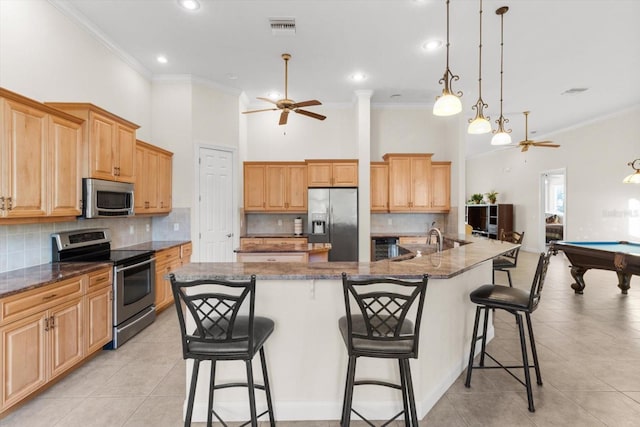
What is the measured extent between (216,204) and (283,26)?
3027 millimetres

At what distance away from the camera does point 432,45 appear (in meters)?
4.11

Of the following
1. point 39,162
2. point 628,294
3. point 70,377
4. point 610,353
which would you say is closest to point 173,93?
point 39,162

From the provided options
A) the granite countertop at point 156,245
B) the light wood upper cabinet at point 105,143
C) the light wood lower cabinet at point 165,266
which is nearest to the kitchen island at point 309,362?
the light wood upper cabinet at point 105,143

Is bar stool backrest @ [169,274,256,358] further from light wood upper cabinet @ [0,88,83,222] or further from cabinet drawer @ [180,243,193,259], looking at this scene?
cabinet drawer @ [180,243,193,259]

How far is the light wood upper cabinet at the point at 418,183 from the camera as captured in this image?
6.05 metres

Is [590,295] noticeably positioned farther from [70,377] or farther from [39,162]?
[39,162]

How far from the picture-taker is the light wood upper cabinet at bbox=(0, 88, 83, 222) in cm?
230

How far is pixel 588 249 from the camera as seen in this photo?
4.57 m

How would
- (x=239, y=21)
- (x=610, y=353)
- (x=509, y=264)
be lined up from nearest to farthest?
(x=610, y=353), (x=239, y=21), (x=509, y=264)

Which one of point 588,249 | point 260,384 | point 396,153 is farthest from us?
point 396,153

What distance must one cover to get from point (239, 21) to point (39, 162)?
2.54 m

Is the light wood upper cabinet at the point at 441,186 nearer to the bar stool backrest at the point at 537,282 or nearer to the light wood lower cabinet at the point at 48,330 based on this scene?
the bar stool backrest at the point at 537,282

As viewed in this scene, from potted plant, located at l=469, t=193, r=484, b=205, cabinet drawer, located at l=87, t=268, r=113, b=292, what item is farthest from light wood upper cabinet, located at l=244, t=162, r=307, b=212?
potted plant, located at l=469, t=193, r=484, b=205

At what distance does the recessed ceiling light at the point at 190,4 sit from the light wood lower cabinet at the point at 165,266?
114 inches
